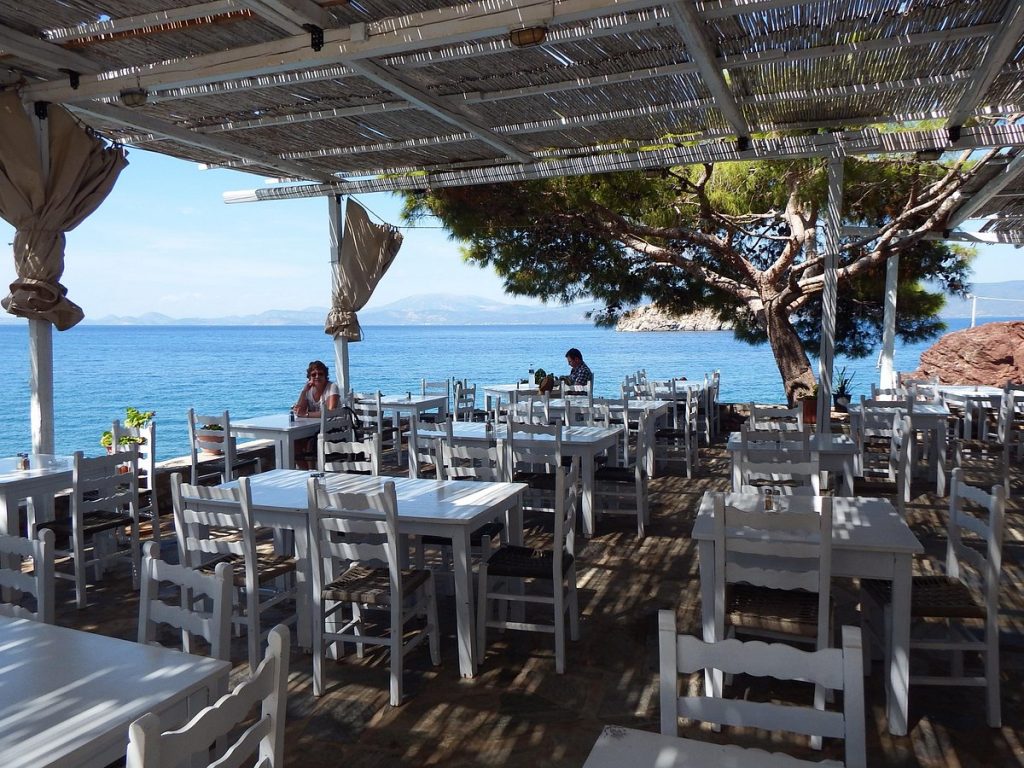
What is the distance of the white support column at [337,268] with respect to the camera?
27.8 ft

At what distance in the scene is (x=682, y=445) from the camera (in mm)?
9570

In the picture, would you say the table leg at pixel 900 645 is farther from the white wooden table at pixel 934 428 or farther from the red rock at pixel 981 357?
the red rock at pixel 981 357

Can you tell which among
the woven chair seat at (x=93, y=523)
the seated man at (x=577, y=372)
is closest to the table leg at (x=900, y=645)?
the woven chair seat at (x=93, y=523)

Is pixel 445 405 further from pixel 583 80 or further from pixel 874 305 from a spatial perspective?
pixel 874 305

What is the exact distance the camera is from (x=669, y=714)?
1.76m

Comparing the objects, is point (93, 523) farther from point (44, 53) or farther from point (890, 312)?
point (890, 312)

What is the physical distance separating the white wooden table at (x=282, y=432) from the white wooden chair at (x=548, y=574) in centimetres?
304

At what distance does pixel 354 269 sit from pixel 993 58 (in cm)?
608

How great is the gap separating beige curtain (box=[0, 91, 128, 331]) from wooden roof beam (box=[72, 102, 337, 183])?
0.80ft

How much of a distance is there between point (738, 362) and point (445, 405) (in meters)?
43.1

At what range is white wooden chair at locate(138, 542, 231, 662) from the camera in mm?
2148

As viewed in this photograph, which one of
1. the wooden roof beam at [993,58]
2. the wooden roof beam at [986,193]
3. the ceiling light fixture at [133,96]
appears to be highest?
the ceiling light fixture at [133,96]

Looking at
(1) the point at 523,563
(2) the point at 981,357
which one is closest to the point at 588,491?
(1) the point at 523,563

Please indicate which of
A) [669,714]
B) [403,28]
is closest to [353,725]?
[669,714]
